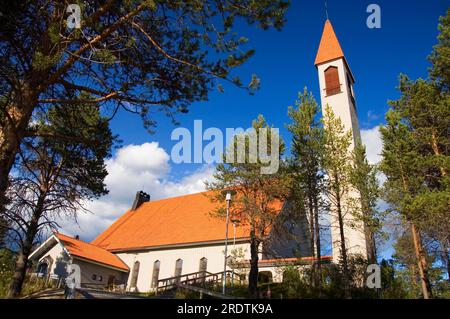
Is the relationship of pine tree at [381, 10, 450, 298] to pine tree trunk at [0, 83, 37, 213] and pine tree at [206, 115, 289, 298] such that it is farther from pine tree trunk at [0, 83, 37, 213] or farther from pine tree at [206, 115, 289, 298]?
pine tree trunk at [0, 83, 37, 213]

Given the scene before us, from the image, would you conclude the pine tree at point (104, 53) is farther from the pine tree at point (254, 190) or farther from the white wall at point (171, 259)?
the white wall at point (171, 259)

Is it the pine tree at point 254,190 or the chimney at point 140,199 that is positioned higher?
the chimney at point 140,199

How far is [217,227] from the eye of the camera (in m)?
28.7

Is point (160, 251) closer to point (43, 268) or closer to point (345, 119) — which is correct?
point (43, 268)

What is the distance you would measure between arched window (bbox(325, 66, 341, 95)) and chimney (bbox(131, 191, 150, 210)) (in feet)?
83.0

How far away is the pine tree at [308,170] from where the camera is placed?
2150 cm

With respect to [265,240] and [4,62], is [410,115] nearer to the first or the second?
[265,240]

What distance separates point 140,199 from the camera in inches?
1636

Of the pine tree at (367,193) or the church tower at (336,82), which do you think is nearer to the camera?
the pine tree at (367,193)

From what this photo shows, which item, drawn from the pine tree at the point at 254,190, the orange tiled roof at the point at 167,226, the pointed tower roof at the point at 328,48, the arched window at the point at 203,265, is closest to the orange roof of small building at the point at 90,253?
the orange tiled roof at the point at 167,226

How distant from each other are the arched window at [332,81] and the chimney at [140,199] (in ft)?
83.0

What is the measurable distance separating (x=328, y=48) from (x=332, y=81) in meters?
5.00

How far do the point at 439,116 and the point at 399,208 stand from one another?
657 cm
